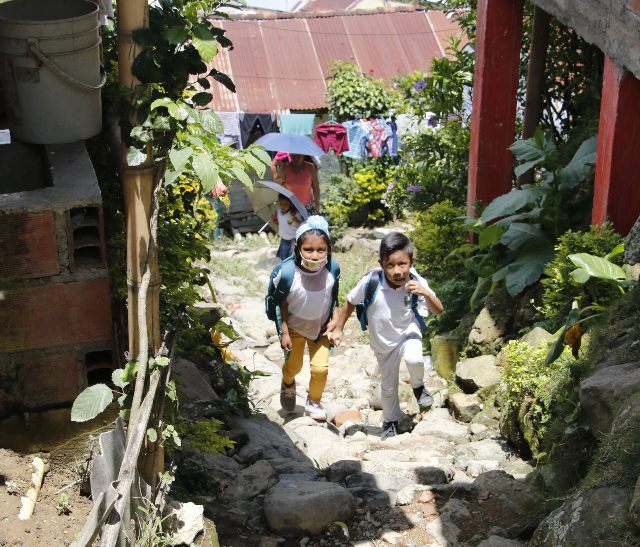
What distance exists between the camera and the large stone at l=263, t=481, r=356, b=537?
4.43 meters

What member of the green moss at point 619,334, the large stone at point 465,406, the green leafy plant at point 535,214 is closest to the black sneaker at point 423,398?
the large stone at point 465,406

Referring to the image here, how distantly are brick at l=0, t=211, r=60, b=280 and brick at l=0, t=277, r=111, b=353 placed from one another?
0.07 meters

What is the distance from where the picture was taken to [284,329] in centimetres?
629

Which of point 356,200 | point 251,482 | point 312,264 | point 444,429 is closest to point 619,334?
point 444,429

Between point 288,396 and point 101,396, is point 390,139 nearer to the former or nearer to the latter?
point 288,396

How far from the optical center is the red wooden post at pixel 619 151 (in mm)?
6340

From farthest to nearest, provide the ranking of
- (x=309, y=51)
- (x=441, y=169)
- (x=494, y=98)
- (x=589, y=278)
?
(x=309, y=51) < (x=441, y=169) < (x=494, y=98) < (x=589, y=278)

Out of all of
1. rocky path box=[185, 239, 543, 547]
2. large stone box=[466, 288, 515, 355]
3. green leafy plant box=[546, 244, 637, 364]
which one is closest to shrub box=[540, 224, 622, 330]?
green leafy plant box=[546, 244, 637, 364]

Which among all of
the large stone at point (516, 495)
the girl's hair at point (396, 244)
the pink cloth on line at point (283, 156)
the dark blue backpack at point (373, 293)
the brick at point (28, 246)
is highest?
the pink cloth on line at point (283, 156)

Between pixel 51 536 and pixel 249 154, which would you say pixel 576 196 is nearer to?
pixel 249 154

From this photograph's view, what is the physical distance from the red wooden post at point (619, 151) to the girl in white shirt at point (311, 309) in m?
2.25

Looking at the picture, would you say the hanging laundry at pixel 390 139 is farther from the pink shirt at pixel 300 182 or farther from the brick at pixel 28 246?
the brick at pixel 28 246

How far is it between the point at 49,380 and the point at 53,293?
393mm

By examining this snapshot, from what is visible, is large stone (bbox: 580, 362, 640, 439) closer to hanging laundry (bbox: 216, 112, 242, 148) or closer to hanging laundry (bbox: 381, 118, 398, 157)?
hanging laundry (bbox: 381, 118, 398, 157)
